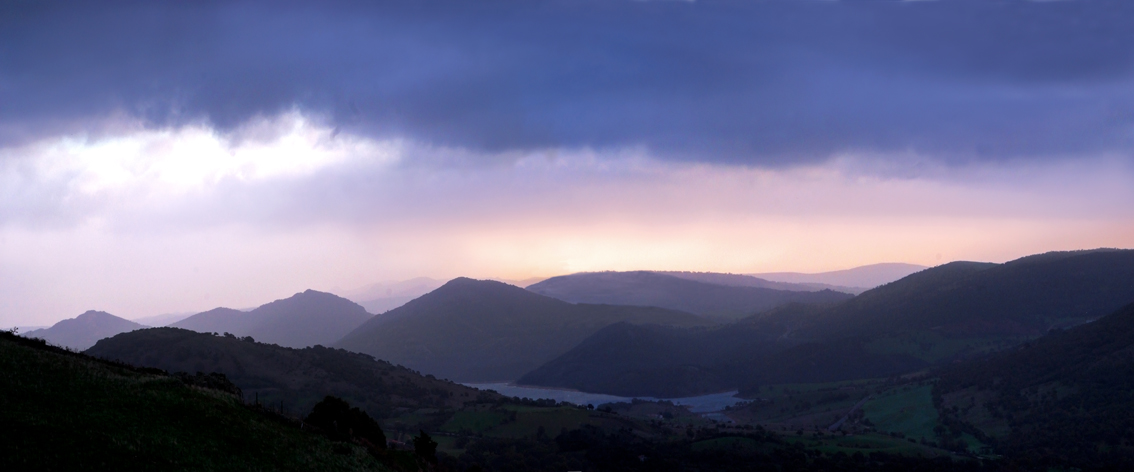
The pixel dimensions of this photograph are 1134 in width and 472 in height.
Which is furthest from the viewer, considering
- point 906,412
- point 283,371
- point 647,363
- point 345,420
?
→ point 647,363

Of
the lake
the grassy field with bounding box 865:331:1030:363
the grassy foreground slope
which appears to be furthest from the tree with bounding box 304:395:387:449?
the grassy field with bounding box 865:331:1030:363

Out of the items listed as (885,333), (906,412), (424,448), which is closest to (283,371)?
(424,448)

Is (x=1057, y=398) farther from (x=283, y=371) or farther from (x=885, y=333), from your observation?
(x=283, y=371)

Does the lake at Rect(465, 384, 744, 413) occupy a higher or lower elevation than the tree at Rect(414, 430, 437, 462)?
lower

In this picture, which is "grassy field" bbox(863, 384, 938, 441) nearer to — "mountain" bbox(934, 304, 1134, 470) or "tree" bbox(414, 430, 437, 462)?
"mountain" bbox(934, 304, 1134, 470)

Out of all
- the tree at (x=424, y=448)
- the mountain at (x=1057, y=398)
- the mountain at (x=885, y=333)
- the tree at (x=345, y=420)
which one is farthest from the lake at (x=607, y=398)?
the tree at (x=345, y=420)

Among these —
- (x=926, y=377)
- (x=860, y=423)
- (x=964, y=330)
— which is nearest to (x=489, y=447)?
(x=860, y=423)

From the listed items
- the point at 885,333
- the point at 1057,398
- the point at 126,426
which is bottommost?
the point at 1057,398

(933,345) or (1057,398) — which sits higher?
(933,345)
